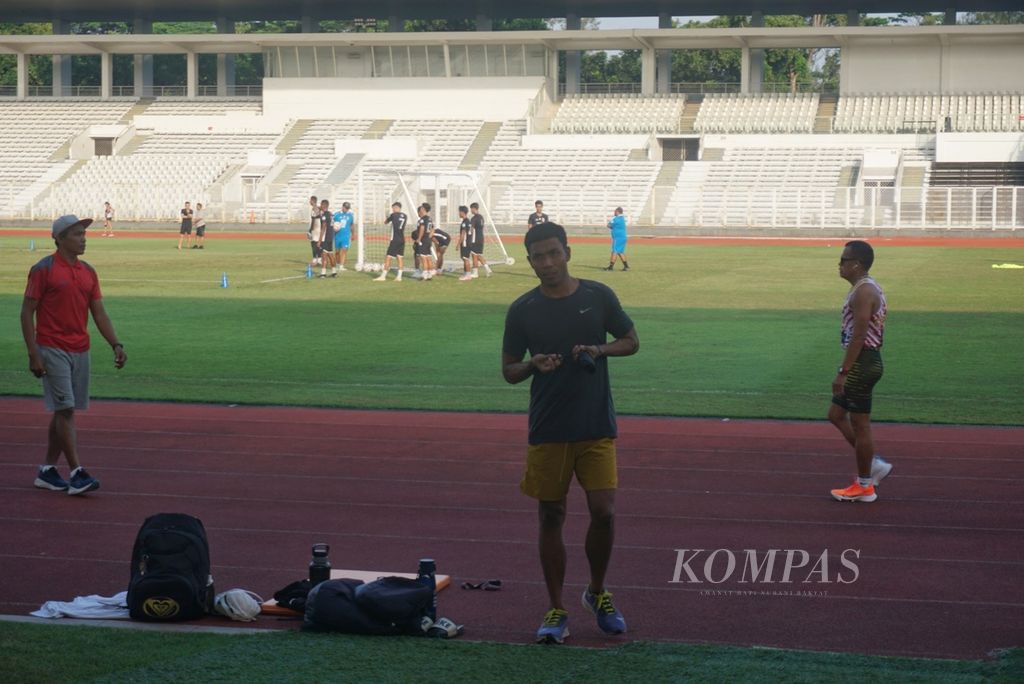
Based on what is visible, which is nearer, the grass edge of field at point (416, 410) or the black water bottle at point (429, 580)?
the black water bottle at point (429, 580)

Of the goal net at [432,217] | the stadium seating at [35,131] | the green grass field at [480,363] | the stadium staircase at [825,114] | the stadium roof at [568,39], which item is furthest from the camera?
A: the stadium seating at [35,131]

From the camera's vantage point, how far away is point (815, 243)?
162ft

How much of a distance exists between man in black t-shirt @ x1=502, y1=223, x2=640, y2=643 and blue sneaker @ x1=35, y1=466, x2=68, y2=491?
485 cm

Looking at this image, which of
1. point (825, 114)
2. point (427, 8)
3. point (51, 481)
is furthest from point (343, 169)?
point (51, 481)

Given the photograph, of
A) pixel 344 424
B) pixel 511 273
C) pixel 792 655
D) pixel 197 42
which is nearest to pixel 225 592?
pixel 792 655

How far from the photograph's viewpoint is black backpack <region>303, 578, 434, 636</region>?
665cm

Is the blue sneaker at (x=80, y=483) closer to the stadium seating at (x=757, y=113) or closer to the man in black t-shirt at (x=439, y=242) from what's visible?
the man in black t-shirt at (x=439, y=242)

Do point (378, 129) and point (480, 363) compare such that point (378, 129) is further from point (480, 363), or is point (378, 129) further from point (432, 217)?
point (480, 363)

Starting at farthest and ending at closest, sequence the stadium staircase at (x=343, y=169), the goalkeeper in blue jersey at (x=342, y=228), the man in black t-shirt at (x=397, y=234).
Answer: the stadium staircase at (x=343, y=169) → the goalkeeper in blue jersey at (x=342, y=228) → the man in black t-shirt at (x=397, y=234)

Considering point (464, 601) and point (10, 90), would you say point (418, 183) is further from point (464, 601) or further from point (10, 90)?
point (10, 90)

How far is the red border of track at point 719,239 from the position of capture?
158 feet

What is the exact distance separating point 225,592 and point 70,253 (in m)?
3.75

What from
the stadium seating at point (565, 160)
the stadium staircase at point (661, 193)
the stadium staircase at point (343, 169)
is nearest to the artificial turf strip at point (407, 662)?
the stadium seating at point (565, 160)

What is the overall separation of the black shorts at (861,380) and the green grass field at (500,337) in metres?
3.97
